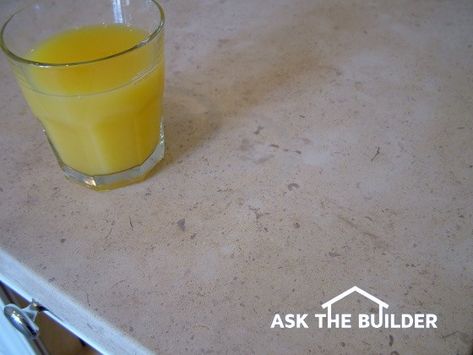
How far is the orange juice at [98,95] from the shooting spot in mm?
418

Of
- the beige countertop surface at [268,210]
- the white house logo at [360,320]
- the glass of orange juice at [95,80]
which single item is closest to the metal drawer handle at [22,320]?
the beige countertop surface at [268,210]

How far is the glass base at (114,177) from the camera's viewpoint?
0.50 metres

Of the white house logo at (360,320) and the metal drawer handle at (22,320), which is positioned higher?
the white house logo at (360,320)

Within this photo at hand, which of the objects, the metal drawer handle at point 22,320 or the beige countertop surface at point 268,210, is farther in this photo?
the metal drawer handle at point 22,320

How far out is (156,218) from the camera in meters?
0.46

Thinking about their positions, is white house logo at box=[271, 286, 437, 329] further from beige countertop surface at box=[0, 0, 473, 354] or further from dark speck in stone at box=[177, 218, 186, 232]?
dark speck in stone at box=[177, 218, 186, 232]

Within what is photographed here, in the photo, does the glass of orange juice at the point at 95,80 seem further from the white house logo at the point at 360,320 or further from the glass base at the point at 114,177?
the white house logo at the point at 360,320

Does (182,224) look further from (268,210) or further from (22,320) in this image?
(22,320)

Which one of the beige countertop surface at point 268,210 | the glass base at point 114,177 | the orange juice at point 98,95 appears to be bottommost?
the beige countertop surface at point 268,210

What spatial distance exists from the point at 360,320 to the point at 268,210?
0.14 m

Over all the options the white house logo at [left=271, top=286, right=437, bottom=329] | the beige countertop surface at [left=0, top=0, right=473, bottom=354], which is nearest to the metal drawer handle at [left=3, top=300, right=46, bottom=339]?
the beige countertop surface at [left=0, top=0, right=473, bottom=354]

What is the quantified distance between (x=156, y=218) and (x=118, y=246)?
0.05m

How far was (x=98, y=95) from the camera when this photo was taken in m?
0.43

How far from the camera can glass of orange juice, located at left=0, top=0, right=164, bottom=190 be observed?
0.42 meters
